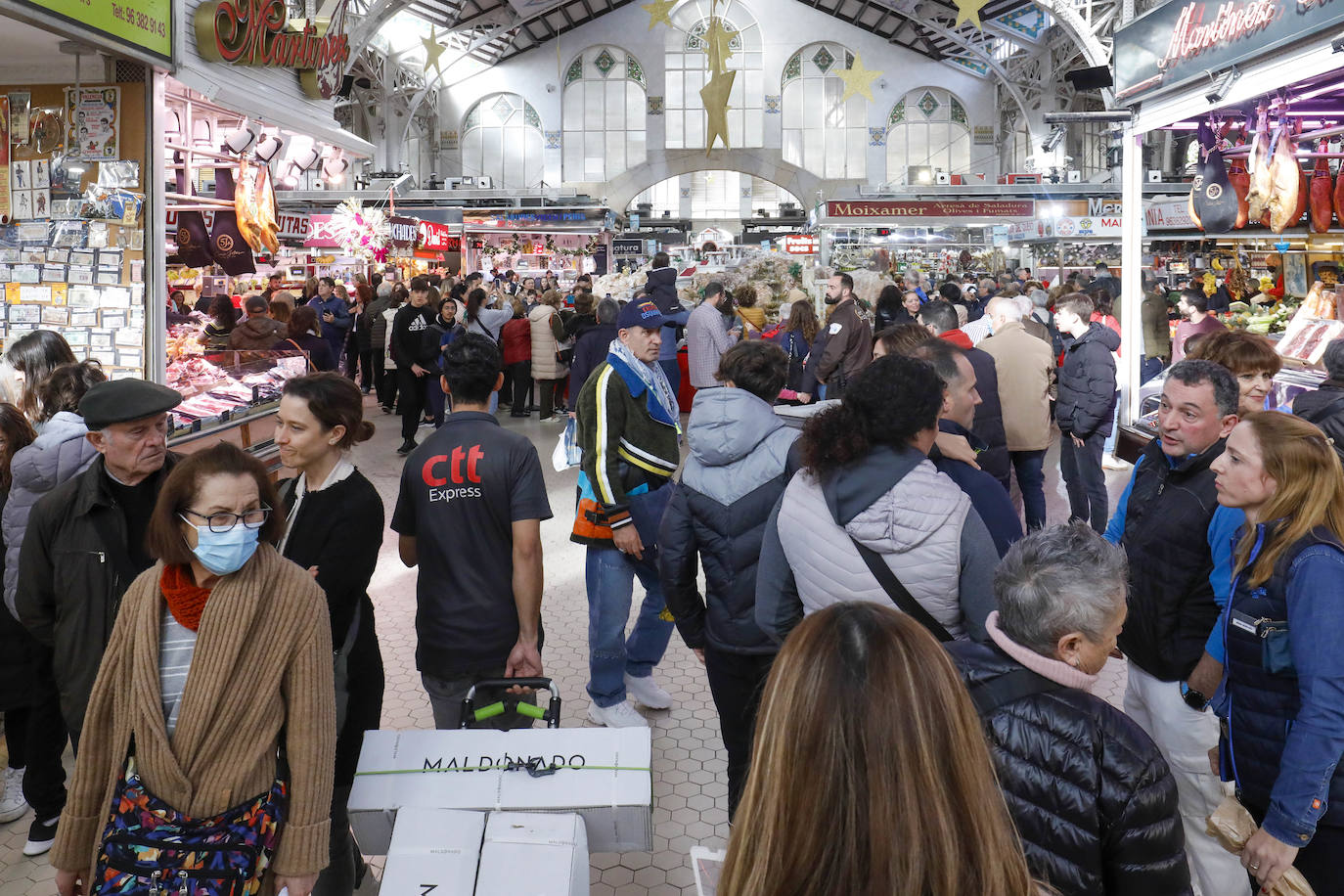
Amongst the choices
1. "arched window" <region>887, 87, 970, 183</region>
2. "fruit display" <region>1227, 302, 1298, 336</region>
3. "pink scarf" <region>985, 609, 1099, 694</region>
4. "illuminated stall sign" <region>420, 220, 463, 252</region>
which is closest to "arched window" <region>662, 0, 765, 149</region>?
"arched window" <region>887, 87, 970, 183</region>

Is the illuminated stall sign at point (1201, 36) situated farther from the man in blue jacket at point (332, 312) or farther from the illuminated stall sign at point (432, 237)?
the illuminated stall sign at point (432, 237)

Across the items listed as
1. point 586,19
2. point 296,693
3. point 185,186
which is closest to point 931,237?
point 185,186

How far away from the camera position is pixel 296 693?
1823mm

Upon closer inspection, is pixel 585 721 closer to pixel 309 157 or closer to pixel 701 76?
pixel 309 157

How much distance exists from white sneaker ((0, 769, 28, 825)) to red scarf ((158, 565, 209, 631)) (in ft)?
5.96

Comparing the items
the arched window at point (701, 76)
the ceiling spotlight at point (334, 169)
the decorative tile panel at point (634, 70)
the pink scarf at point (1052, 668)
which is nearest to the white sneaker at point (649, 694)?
the pink scarf at point (1052, 668)

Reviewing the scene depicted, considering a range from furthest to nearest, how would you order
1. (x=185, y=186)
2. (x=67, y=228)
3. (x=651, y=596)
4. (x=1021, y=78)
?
(x=1021, y=78), (x=185, y=186), (x=67, y=228), (x=651, y=596)

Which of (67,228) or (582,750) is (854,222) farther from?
(582,750)

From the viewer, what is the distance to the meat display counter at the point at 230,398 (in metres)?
5.26

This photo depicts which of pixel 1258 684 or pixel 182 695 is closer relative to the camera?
pixel 182 695

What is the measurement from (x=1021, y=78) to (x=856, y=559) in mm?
27898

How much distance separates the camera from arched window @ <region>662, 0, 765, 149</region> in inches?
1186

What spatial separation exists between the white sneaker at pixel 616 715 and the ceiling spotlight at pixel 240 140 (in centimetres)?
438

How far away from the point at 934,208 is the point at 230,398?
38.2ft
